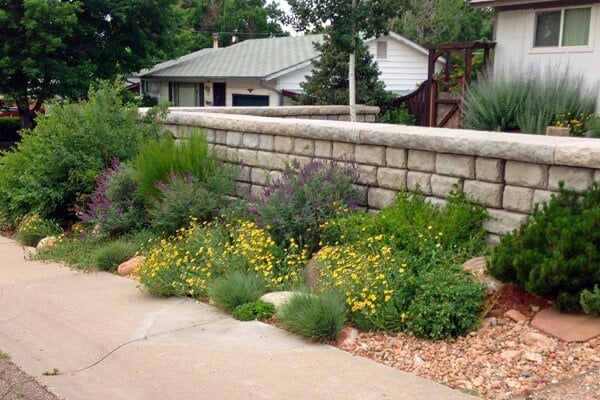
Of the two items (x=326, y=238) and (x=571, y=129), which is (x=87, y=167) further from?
(x=571, y=129)

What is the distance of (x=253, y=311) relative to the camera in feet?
21.6

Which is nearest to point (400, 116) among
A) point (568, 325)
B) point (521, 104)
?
point (521, 104)

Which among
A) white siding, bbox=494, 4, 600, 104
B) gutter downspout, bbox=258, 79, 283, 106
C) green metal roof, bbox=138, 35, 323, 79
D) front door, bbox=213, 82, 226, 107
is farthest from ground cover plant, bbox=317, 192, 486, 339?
front door, bbox=213, 82, 226, 107

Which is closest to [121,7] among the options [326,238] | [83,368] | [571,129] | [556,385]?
[571,129]

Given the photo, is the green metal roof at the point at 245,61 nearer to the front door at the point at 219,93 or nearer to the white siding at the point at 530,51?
the front door at the point at 219,93

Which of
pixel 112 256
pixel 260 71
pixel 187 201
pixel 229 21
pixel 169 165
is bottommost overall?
pixel 112 256

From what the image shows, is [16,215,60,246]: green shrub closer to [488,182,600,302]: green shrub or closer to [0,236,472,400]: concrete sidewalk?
[0,236,472,400]: concrete sidewalk

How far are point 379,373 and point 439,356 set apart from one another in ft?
1.68

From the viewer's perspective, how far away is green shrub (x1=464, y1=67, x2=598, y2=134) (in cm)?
1138

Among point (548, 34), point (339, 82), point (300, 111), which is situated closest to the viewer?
point (300, 111)

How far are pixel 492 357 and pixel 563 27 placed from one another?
11.8m

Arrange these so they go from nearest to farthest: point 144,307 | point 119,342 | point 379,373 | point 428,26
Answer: point 379,373, point 119,342, point 144,307, point 428,26

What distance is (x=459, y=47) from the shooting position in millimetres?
15570

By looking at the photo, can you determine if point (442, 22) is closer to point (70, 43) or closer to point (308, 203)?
point (70, 43)
